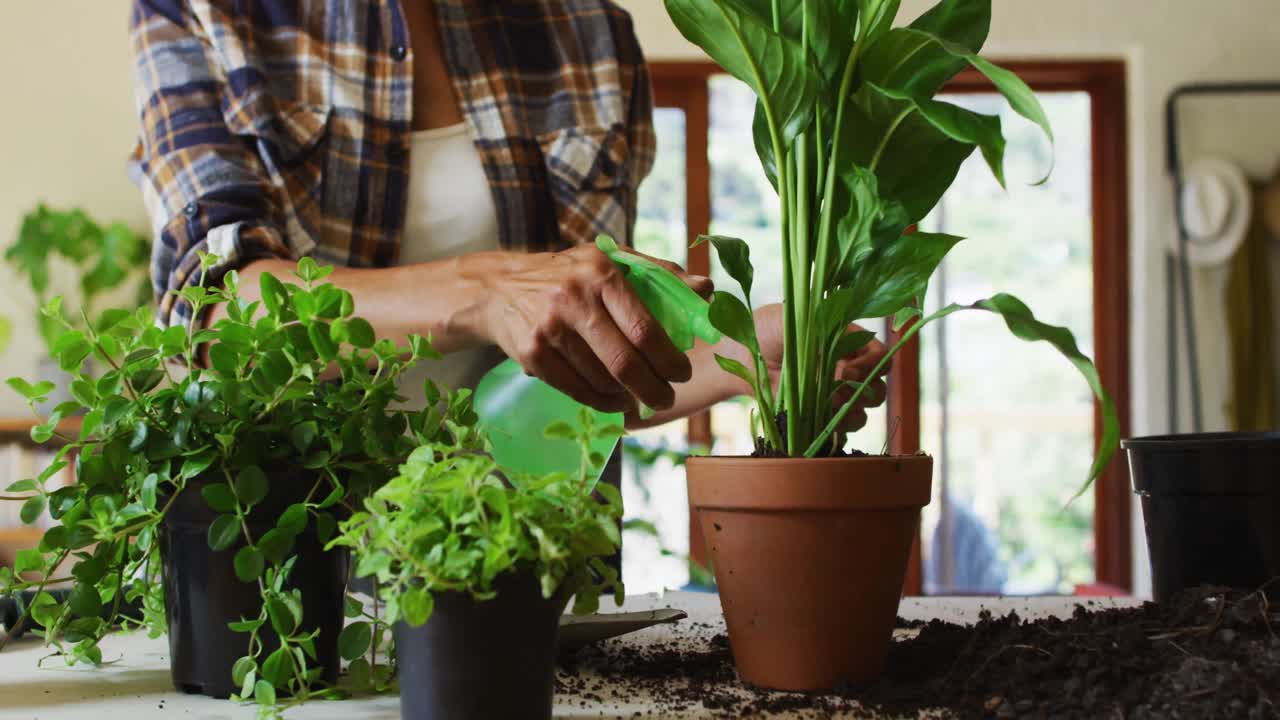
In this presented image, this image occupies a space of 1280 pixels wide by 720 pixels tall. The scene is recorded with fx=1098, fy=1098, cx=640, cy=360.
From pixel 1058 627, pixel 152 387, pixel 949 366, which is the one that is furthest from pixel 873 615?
pixel 949 366

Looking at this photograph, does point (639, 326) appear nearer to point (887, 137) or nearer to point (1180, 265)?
point (887, 137)

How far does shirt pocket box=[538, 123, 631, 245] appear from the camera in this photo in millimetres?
1319

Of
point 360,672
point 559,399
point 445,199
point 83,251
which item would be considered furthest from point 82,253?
point 360,672

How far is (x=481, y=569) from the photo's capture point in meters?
0.48

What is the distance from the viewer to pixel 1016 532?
3543 mm

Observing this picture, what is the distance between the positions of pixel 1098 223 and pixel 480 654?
11.2ft

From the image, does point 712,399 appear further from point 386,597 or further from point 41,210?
point 41,210

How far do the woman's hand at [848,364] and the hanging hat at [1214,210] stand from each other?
283 cm

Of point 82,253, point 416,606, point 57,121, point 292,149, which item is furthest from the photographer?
point 57,121

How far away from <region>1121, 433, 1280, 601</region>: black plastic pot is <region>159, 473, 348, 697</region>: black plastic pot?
52 cm

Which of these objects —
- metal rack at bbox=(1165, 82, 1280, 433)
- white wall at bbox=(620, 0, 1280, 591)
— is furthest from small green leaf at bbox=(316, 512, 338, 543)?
metal rack at bbox=(1165, 82, 1280, 433)

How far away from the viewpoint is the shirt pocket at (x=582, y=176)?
132 cm

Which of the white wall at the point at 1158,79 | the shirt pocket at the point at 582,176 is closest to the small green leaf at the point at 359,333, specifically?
the shirt pocket at the point at 582,176

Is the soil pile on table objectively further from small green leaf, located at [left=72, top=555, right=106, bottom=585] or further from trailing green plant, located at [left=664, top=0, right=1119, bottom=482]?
small green leaf, located at [left=72, top=555, right=106, bottom=585]
